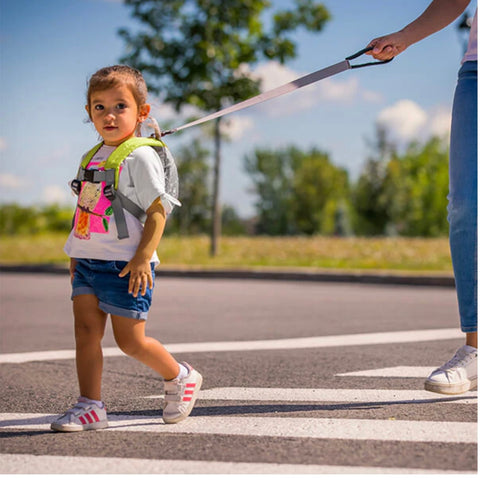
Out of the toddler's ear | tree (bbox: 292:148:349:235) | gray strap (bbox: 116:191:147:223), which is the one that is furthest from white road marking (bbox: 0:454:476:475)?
tree (bbox: 292:148:349:235)

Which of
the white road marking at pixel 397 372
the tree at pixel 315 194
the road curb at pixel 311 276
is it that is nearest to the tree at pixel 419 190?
the tree at pixel 315 194

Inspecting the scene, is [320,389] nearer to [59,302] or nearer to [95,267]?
[95,267]

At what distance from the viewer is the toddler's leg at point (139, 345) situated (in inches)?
128

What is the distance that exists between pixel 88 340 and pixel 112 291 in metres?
0.24

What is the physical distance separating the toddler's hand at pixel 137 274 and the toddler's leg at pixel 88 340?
7.8 inches

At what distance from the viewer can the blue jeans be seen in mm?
3582

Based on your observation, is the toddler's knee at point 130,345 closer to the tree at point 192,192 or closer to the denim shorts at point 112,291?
the denim shorts at point 112,291

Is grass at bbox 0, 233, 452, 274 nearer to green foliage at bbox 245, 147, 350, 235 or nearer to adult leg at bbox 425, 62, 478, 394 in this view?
adult leg at bbox 425, 62, 478, 394

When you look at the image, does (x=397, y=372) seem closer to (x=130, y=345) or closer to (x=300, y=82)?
(x=300, y=82)

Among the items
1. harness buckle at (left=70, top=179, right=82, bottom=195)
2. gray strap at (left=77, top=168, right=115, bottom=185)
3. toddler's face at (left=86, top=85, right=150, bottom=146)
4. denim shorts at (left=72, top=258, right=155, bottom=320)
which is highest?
toddler's face at (left=86, top=85, right=150, bottom=146)

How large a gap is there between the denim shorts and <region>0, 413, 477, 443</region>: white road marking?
463mm

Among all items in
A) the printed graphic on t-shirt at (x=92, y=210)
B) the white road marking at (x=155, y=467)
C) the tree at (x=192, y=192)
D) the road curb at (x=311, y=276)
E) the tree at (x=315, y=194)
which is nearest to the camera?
the white road marking at (x=155, y=467)

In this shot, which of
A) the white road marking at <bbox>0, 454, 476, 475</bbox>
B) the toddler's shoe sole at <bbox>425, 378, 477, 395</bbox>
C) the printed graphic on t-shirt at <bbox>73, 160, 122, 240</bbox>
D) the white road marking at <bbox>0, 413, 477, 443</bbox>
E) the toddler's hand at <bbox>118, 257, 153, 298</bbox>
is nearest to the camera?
the white road marking at <bbox>0, 454, 476, 475</bbox>

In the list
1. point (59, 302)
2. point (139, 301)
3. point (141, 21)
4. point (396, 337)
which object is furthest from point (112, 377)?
point (141, 21)
